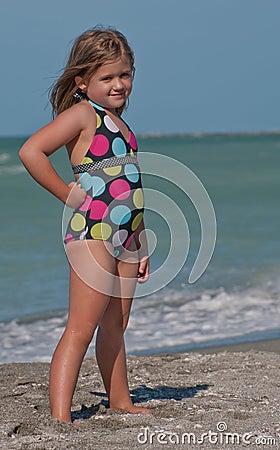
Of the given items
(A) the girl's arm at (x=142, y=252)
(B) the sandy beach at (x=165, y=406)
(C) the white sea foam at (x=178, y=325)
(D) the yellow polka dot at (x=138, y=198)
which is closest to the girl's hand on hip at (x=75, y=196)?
(D) the yellow polka dot at (x=138, y=198)

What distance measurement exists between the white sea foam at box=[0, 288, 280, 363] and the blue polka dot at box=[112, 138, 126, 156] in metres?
2.69

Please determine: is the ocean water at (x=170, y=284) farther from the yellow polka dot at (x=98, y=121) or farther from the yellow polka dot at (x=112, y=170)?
the yellow polka dot at (x=98, y=121)

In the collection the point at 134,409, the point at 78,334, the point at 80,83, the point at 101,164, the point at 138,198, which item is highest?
the point at 80,83

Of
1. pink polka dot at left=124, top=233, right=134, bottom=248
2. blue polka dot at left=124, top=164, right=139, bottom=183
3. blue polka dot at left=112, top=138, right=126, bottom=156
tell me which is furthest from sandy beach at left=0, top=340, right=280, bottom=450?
blue polka dot at left=112, top=138, right=126, bottom=156

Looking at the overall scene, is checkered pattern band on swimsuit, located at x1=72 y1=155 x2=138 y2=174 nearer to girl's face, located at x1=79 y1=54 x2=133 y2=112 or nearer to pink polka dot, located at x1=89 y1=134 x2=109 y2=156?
pink polka dot, located at x1=89 y1=134 x2=109 y2=156

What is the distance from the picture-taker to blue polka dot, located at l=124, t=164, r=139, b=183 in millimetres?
3473

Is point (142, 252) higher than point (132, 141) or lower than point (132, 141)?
lower

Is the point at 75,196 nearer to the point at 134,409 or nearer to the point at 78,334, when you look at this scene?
the point at 78,334

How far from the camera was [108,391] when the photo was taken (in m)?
3.79

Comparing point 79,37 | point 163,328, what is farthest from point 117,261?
point 163,328

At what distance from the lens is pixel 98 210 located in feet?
11.1

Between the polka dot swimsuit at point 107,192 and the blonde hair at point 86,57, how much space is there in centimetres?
13

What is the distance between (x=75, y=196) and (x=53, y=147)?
0.71 feet

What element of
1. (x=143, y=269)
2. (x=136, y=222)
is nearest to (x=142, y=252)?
(x=143, y=269)
